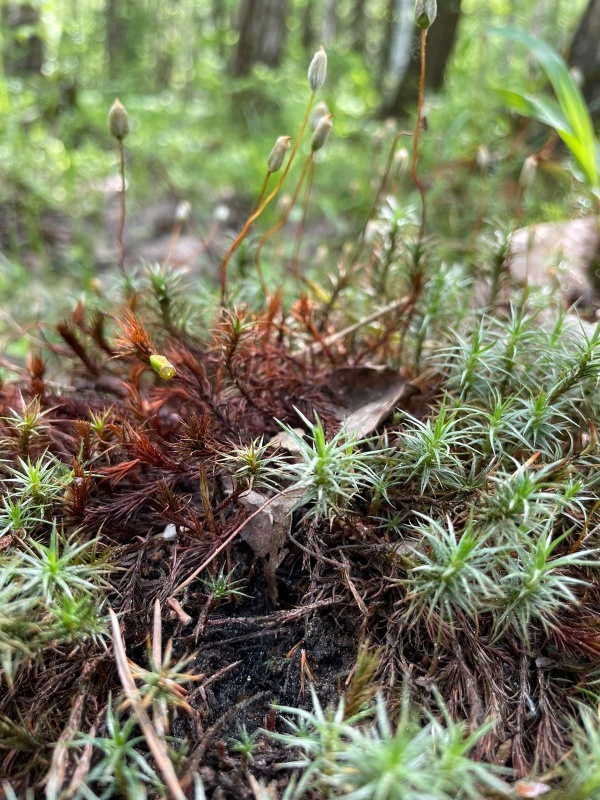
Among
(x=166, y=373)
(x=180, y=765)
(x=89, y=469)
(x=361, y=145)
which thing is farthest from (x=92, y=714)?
Result: (x=361, y=145)

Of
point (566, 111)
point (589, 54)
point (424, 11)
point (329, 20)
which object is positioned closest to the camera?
point (424, 11)

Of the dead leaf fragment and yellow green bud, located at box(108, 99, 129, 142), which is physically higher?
yellow green bud, located at box(108, 99, 129, 142)

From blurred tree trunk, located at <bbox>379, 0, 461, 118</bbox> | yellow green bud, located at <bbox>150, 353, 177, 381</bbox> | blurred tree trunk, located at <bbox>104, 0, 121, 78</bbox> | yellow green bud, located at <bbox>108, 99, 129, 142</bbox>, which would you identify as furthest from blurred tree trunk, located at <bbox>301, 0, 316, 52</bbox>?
yellow green bud, located at <bbox>150, 353, 177, 381</bbox>

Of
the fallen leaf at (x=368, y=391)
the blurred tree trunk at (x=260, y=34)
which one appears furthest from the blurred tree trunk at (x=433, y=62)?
the fallen leaf at (x=368, y=391)

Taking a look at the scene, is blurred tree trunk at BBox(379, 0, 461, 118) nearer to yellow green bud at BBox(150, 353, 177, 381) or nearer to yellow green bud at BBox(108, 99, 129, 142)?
yellow green bud at BBox(108, 99, 129, 142)

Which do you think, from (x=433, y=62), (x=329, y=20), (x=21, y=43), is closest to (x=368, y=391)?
(x=433, y=62)

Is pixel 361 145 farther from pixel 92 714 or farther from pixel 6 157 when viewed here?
pixel 92 714

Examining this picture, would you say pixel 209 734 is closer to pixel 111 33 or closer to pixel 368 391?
pixel 368 391
